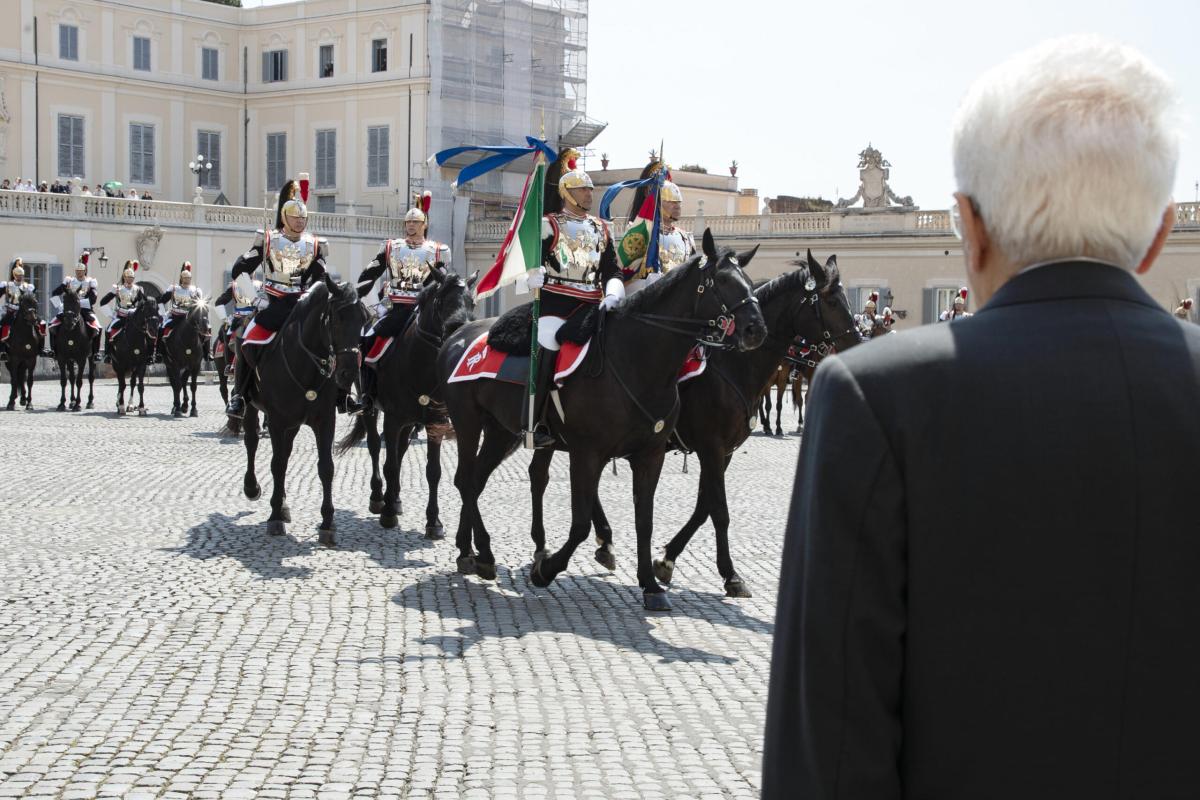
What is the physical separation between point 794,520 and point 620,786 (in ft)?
10.4

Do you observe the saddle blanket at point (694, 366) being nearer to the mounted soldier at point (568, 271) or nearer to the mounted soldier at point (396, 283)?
the mounted soldier at point (568, 271)

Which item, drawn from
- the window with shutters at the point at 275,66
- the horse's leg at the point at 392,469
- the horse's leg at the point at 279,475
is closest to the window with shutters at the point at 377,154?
Answer: the window with shutters at the point at 275,66

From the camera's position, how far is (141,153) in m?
55.1

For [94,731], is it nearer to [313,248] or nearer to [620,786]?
[620,786]

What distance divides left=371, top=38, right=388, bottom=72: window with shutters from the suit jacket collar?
56.1 m

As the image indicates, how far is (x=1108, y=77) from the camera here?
6.36 feet

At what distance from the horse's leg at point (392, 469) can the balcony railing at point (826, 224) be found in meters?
27.5

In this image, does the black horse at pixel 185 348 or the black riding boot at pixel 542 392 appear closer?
the black riding boot at pixel 542 392

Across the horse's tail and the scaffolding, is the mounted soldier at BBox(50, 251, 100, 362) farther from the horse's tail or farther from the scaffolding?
the scaffolding

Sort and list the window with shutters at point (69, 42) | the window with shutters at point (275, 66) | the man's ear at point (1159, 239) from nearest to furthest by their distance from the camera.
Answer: the man's ear at point (1159, 239), the window with shutters at point (69, 42), the window with shutters at point (275, 66)

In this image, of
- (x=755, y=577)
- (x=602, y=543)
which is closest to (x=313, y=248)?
(x=602, y=543)

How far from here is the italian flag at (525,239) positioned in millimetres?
8969

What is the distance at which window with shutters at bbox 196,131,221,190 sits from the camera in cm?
5681

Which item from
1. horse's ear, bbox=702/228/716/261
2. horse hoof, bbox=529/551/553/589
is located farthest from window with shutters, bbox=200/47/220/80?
horse's ear, bbox=702/228/716/261
